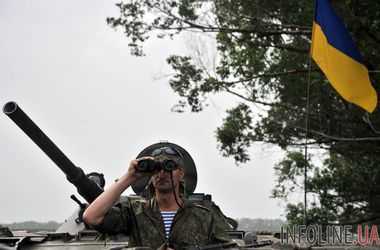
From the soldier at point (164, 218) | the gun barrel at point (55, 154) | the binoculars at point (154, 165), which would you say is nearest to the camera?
the binoculars at point (154, 165)

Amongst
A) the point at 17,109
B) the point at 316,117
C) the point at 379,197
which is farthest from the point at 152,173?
the point at 379,197

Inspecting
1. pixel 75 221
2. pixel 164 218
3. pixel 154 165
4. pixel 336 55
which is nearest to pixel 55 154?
pixel 164 218

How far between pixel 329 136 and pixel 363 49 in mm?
3580

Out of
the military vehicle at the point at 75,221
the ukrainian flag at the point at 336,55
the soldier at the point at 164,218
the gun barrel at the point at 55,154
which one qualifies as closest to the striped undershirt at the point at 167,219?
the soldier at the point at 164,218

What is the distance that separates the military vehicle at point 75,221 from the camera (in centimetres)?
744

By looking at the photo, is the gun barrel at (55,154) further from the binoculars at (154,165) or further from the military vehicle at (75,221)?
the binoculars at (154,165)

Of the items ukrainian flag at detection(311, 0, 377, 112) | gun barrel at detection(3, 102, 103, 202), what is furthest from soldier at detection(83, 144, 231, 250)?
ukrainian flag at detection(311, 0, 377, 112)

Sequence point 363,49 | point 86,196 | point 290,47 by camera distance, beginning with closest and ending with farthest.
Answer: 1. point 86,196
2. point 363,49
3. point 290,47

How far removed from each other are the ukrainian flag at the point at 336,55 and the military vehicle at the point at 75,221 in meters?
4.33

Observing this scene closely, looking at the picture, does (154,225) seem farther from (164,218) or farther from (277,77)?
(277,77)

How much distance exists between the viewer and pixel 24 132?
7.50 meters

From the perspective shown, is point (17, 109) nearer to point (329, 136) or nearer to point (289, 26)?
point (289, 26)

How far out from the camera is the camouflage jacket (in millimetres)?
5426

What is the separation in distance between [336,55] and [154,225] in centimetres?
912
